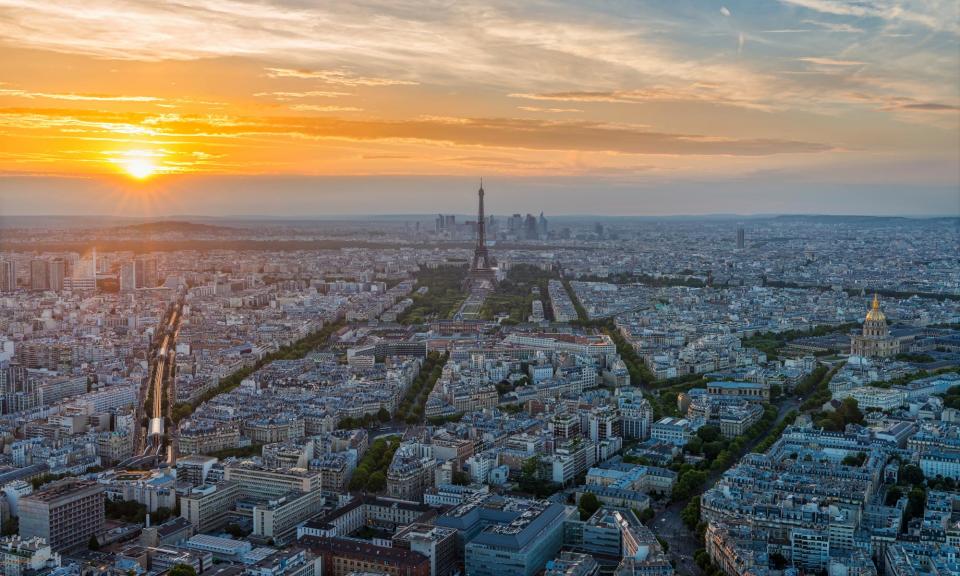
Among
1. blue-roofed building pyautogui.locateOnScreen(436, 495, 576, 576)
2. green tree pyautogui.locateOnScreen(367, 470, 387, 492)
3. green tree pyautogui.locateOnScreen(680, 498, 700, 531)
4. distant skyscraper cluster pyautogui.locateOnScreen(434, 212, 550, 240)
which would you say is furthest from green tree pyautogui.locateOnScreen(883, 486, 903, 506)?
distant skyscraper cluster pyautogui.locateOnScreen(434, 212, 550, 240)

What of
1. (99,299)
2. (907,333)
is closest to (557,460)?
(907,333)

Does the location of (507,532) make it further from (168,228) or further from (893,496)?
(168,228)

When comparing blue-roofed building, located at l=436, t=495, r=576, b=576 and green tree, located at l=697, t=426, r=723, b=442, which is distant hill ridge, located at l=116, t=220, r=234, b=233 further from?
blue-roofed building, located at l=436, t=495, r=576, b=576

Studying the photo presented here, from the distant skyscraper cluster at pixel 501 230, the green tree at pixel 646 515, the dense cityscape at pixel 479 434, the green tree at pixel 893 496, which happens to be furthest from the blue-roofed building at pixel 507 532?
the distant skyscraper cluster at pixel 501 230

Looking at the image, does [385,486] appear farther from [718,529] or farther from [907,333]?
[907,333]

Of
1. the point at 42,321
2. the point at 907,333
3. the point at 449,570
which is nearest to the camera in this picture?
the point at 449,570

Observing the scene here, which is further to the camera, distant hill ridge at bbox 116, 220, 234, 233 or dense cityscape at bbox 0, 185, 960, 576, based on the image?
distant hill ridge at bbox 116, 220, 234, 233

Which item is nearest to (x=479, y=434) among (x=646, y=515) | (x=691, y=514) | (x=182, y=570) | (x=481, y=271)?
(x=646, y=515)
